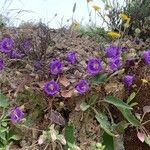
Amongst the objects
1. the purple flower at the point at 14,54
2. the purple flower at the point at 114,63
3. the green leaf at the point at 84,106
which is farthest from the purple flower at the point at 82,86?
the purple flower at the point at 14,54

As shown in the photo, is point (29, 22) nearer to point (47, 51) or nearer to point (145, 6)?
point (145, 6)

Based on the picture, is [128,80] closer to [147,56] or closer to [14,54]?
[147,56]

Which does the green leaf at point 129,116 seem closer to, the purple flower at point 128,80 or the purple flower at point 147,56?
the purple flower at point 128,80

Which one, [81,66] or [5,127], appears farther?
[81,66]

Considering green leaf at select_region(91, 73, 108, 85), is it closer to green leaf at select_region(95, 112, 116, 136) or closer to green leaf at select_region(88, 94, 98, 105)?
green leaf at select_region(88, 94, 98, 105)

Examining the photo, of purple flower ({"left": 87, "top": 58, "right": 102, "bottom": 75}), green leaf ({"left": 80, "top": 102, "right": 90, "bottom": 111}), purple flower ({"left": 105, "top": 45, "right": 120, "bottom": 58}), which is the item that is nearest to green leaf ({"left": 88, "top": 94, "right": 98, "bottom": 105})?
green leaf ({"left": 80, "top": 102, "right": 90, "bottom": 111})

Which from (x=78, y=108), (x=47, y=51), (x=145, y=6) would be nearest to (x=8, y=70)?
(x=47, y=51)

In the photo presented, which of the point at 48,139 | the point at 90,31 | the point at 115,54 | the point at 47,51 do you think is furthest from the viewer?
the point at 90,31
